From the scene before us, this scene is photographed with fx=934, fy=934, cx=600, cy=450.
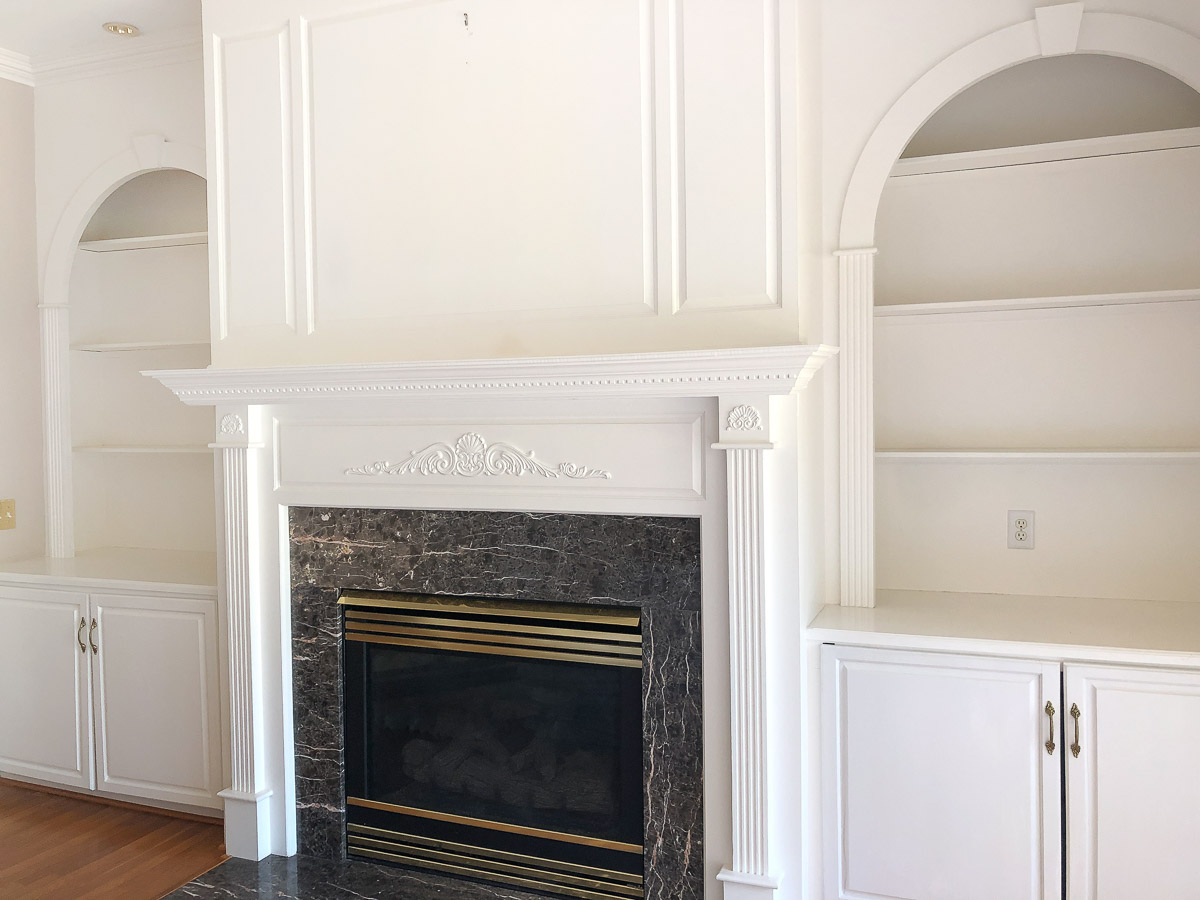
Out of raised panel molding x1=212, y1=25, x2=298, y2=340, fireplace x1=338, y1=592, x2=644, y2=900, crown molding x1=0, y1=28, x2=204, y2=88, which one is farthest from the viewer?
crown molding x1=0, y1=28, x2=204, y2=88

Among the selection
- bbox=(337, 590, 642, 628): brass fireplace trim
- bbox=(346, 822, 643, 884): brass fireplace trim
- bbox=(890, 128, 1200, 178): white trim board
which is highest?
bbox=(890, 128, 1200, 178): white trim board

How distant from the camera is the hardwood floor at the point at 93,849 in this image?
2.85 meters

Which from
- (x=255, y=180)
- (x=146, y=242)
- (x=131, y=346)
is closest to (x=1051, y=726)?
(x=255, y=180)

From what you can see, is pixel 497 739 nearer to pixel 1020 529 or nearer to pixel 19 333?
pixel 1020 529

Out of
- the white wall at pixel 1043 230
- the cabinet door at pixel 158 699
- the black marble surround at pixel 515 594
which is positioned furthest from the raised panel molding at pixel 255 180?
the white wall at pixel 1043 230

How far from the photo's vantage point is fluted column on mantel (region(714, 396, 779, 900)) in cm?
232

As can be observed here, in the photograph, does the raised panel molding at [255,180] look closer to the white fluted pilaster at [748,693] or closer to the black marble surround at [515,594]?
the black marble surround at [515,594]

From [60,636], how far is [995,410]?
10.9 ft

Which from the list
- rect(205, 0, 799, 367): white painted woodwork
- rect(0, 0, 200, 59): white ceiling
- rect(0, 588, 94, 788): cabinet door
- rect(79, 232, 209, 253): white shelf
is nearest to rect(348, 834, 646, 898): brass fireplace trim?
rect(0, 588, 94, 788): cabinet door

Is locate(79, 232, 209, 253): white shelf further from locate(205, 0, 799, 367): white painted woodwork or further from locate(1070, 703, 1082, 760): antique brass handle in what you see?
locate(1070, 703, 1082, 760): antique brass handle

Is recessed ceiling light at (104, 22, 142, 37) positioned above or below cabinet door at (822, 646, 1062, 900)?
above

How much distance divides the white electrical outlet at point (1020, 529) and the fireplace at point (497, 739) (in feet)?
4.10

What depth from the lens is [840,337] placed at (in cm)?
269

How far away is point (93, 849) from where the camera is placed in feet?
10.2
